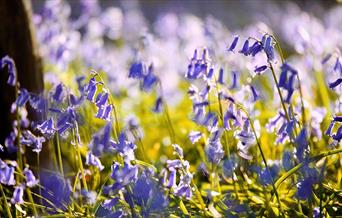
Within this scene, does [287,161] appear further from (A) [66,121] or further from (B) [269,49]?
(A) [66,121]

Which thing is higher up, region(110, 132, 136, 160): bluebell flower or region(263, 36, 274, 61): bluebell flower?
region(263, 36, 274, 61): bluebell flower

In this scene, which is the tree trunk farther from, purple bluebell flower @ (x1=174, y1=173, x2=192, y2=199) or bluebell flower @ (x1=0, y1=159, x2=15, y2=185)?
purple bluebell flower @ (x1=174, y1=173, x2=192, y2=199)

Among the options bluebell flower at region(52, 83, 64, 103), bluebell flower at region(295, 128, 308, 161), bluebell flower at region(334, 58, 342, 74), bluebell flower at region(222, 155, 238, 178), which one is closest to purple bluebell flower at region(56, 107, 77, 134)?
bluebell flower at region(52, 83, 64, 103)

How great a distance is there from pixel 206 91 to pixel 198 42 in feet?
9.26

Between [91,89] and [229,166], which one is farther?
[229,166]

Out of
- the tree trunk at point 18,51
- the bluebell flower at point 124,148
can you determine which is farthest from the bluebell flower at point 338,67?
the tree trunk at point 18,51

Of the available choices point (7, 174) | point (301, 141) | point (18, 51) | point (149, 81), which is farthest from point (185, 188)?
point (18, 51)

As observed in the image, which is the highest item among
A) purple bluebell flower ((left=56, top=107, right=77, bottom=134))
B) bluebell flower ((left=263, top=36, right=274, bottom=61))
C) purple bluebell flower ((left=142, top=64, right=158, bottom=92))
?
bluebell flower ((left=263, top=36, right=274, bottom=61))

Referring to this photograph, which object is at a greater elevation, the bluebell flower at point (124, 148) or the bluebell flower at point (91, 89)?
the bluebell flower at point (91, 89)

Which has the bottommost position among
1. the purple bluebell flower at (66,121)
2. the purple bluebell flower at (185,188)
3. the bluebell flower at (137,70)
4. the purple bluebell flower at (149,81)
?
the purple bluebell flower at (185,188)

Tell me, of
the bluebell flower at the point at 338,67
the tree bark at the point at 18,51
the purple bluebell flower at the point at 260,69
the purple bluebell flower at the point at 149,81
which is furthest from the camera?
the tree bark at the point at 18,51

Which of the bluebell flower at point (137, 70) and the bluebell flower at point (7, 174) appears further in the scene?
the bluebell flower at point (137, 70)

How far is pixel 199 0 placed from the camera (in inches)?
589

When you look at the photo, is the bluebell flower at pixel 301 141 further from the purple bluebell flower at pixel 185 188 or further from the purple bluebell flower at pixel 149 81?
the purple bluebell flower at pixel 149 81
